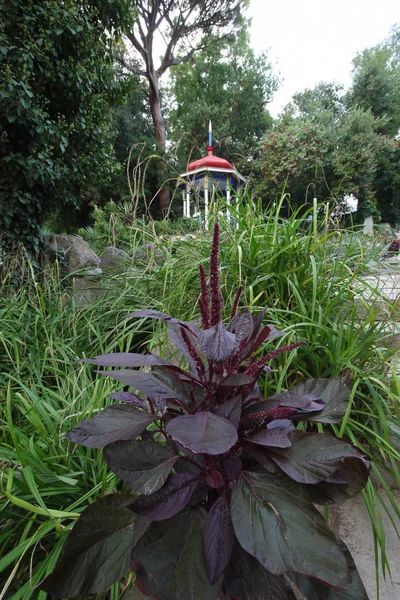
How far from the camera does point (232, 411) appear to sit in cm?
55

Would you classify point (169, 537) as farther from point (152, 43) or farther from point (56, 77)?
point (152, 43)

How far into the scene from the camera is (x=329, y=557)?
0.41 meters

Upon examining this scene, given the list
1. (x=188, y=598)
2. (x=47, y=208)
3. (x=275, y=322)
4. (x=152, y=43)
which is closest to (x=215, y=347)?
(x=188, y=598)

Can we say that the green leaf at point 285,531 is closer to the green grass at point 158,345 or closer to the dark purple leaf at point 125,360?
the dark purple leaf at point 125,360

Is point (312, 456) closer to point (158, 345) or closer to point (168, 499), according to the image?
point (168, 499)

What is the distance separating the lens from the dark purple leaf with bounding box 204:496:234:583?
0.47 metres

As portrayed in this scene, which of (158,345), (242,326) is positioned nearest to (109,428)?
(242,326)

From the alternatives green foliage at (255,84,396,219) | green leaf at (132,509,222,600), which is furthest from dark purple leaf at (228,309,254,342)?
green foliage at (255,84,396,219)

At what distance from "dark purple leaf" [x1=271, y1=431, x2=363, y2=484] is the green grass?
0.46 m

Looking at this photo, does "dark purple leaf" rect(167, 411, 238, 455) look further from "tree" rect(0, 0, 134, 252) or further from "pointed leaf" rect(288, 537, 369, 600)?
"tree" rect(0, 0, 134, 252)

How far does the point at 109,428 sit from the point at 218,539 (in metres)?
0.25

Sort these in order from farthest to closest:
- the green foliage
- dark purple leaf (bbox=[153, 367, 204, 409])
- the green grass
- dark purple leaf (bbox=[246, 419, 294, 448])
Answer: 1. the green foliage
2. the green grass
3. dark purple leaf (bbox=[153, 367, 204, 409])
4. dark purple leaf (bbox=[246, 419, 294, 448])

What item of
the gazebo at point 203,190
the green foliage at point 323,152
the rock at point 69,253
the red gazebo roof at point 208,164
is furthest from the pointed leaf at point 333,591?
the green foliage at point 323,152

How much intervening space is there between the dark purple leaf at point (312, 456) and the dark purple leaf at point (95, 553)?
28cm
